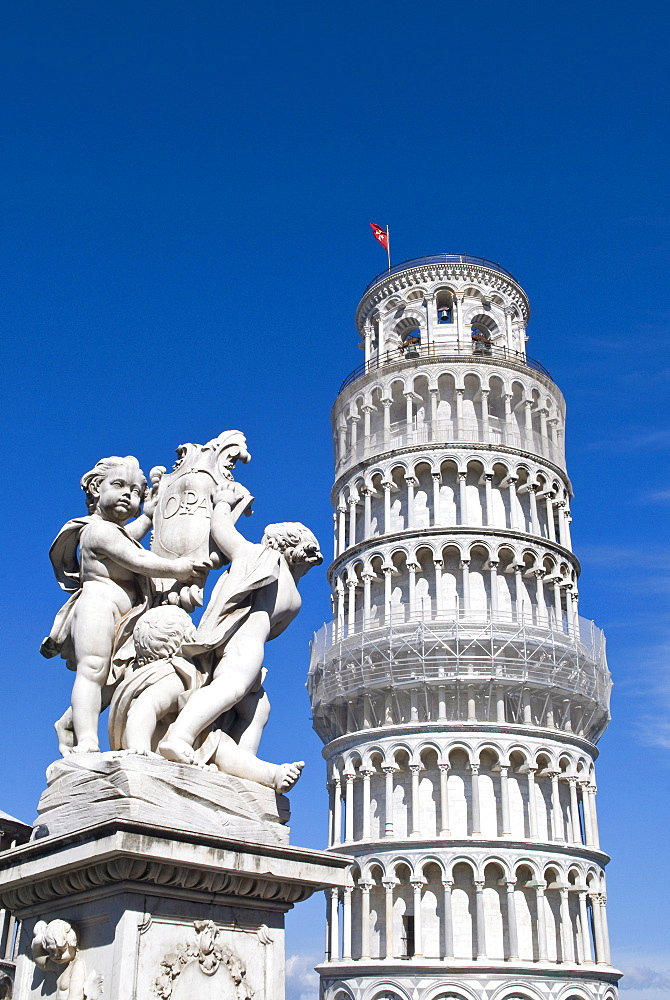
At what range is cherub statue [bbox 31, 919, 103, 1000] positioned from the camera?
462 centimetres

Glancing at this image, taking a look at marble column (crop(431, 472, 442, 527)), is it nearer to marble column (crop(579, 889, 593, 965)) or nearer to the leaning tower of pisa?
the leaning tower of pisa

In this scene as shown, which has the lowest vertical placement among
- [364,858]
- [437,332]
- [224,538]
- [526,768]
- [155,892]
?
[155,892]

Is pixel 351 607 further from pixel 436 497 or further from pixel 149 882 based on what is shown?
pixel 149 882

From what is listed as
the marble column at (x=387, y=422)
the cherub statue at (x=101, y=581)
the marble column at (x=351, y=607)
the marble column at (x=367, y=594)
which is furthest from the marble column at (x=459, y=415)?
the cherub statue at (x=101, y=581)

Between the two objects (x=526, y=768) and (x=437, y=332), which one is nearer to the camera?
(x=526, y=768)

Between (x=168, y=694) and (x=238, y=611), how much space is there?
609mm

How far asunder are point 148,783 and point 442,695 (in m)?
38.5

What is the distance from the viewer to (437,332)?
52.1 metres

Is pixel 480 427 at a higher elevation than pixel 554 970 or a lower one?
higher

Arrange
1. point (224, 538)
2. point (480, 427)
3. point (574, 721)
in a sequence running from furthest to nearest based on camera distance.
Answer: point (480, 427)
point (574, 721)
point (224, 538)

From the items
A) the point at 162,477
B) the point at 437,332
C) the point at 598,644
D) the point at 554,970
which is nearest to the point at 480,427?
the point at 437,332

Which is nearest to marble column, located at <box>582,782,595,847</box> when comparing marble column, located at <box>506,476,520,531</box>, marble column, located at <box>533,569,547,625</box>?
marble column, located at <box>533,569,547,625</box>

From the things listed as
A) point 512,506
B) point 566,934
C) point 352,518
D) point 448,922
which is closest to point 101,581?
point 448,922

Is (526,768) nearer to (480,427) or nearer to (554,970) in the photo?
(554,970)
